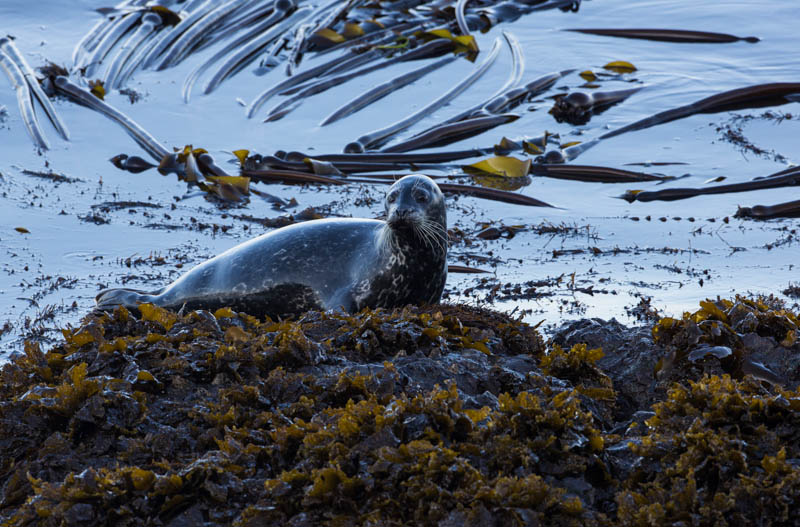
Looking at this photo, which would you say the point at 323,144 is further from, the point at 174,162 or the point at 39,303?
the point at 39,303

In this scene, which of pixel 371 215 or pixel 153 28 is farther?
pixel 153 28

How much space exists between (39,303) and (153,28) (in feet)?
23.1

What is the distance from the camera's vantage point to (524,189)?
28.1ft

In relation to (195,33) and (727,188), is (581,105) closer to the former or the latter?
(727,188)

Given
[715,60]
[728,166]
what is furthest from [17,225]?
[715,60]

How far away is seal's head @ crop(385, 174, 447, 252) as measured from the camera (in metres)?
4.71

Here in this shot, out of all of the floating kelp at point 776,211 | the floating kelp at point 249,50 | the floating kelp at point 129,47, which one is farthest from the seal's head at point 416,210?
the floating kelp at point 129,47

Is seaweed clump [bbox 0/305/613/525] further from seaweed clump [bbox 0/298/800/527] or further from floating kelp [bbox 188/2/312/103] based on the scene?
floating kelp [bbox 188/2/312/103]

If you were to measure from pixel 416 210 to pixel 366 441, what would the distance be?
7.40 feet

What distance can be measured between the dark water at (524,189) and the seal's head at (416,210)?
118cm

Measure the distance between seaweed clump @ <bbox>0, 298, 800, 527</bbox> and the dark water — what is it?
2.51 m

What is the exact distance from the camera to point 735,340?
3562 millimetres

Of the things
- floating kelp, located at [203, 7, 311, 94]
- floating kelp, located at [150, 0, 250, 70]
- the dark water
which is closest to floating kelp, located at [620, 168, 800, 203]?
the dark water

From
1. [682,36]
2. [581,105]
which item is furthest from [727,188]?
[682,36]
